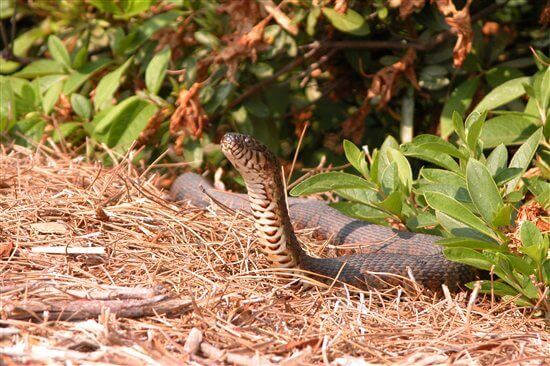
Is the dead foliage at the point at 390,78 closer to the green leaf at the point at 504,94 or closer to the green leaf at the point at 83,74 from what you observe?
the green leaf at the point at 504,94

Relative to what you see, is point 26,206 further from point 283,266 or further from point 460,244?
point 460,244

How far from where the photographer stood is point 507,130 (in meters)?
4.89

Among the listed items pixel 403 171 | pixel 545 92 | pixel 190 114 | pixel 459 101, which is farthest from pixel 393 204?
pixel 190 114

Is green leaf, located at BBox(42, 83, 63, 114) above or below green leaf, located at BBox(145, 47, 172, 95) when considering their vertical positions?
below

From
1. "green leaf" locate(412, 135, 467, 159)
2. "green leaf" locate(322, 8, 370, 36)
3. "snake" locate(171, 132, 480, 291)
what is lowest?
"snake" locate(171, 132, 480, 291)

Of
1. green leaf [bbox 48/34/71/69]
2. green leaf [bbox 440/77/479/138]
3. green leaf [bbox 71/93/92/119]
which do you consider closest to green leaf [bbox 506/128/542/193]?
green leaf [bbox 440/77/479/138]

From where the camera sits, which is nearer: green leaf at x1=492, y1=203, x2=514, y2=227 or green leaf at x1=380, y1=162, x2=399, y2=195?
green leaf at x1=492, y1=203, x2=514, y2=227

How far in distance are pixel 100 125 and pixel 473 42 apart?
2449 millimetres

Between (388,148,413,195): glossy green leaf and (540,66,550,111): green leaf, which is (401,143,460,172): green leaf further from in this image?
(540,66,550,111): green leaf

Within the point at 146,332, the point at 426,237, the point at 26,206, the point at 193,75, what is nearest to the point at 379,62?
the point at 193,75

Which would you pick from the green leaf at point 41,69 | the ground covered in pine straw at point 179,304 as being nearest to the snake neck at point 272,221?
the ground covered in pine straw at point 179,304

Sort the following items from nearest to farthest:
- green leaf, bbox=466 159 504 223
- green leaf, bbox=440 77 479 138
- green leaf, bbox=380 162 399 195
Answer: green leaf, bbox=466 159 504 223
green leaf, bbox=380 162 399 195
green leaf, bbox=440 77 479 138

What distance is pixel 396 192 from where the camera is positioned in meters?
4.09

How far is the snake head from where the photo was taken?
378cm
